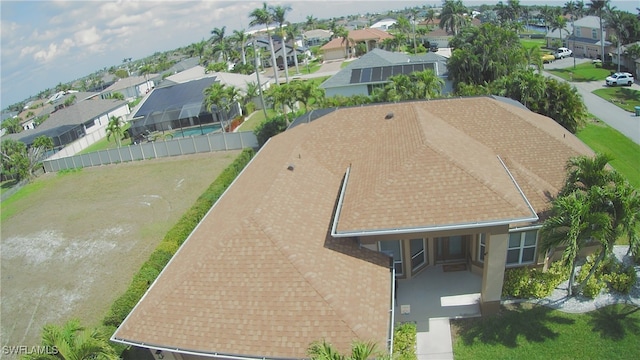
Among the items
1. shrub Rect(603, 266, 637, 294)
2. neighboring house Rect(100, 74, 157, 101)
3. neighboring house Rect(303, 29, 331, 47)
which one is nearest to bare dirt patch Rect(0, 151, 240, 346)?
shrub Rect(603, 266, 637, 294)

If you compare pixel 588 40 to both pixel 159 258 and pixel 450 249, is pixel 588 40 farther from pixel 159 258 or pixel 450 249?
pixel 159 258

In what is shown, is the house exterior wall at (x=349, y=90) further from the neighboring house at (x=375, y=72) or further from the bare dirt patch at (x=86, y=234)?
the bare dirt patch at (x=86, y=234)

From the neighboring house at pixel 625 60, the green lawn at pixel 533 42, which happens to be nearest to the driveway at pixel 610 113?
the neighboring house at pixel 625 60

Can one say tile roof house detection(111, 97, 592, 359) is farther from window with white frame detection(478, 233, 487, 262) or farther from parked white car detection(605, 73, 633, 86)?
parked white car detection(605, 73, 633, 86)

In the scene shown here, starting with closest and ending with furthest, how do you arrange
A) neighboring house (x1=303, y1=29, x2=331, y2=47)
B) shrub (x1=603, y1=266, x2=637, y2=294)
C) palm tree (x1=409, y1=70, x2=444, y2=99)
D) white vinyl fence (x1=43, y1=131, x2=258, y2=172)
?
1. shrub (x1=603, y1=266, x2=637, y2=294)
2. palm tree (x1=409, y1=70, x2=444, y2=99)
3. white vinyl fence (x1=43, y1=131, x2=258, y2=172)
4. neighboring house (x1=303, y1=29, x2=331, y2=47)

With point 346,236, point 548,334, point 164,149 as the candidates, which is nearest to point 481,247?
point 548,334
